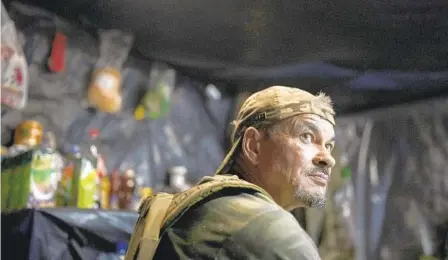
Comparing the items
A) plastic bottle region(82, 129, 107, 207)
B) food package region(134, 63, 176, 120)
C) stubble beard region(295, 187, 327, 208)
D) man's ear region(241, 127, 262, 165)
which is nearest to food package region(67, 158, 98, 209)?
plastic bottle region(82, 129, 107, 207)

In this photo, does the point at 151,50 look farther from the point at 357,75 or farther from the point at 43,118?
the point at 357,75

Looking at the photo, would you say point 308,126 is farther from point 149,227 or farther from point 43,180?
point 43,180

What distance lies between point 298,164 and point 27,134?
0.94m

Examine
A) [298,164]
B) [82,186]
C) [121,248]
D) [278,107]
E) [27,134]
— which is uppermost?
[278,107]

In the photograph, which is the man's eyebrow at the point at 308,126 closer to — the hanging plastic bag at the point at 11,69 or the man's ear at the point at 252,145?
the man's ear at the point at 252,145

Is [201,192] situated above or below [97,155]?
above

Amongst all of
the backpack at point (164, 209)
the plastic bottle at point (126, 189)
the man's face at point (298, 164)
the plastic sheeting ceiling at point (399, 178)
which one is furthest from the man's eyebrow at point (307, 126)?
the plastic sheeting ceiling at point (399, 178)

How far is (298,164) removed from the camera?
138 cm

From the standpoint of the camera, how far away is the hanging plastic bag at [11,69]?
1795 millimetres

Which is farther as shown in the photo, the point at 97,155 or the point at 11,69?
the point at 97,155

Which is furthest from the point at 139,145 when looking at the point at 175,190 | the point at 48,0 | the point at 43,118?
the point at 48,0

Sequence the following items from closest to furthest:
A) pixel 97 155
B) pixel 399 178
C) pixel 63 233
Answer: pixel 63 233 → pixel 97 155 → pixel 399 178

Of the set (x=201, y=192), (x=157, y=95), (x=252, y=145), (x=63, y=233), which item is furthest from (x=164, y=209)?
(x=157, y=95)

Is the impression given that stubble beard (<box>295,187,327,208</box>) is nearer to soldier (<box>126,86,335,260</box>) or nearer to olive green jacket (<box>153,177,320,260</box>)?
soldier (<box>126,86,335,260</box>)
